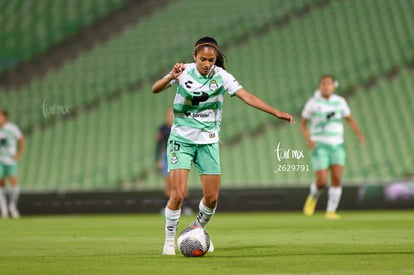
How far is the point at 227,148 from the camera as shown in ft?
75.5

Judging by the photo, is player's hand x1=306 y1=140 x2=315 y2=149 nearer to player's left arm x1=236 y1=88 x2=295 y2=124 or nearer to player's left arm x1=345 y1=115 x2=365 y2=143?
player's left arm x1=345 y1=115 x2=365 y2=143

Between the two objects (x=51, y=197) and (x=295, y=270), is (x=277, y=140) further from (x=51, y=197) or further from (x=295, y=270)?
(x=295, y=270)

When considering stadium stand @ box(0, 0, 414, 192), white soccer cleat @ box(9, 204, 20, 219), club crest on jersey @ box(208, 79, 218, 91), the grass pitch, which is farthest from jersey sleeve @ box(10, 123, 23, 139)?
club crest on jersey @ box(208, 79, 218, 91)

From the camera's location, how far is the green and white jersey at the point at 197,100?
8.71 meters

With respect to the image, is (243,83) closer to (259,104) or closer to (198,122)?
(198,122)

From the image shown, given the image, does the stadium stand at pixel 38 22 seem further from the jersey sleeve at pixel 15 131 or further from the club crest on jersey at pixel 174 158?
the club crest on jersey at pixel 174 158

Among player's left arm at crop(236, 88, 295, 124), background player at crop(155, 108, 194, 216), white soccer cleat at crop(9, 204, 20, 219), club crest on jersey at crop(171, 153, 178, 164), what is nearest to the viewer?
player's left arm at crop(236, 88, 295, 124)

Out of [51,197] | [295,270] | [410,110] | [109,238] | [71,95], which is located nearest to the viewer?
[295,270]

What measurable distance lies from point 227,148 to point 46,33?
331 inches

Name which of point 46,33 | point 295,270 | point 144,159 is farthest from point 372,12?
point 295,270

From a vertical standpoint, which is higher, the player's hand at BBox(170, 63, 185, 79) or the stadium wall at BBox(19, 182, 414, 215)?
the player's hand at BBox(170, 63, 185, 79)

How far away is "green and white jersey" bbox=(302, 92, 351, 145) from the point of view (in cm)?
1603

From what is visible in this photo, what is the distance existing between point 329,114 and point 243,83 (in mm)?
8352

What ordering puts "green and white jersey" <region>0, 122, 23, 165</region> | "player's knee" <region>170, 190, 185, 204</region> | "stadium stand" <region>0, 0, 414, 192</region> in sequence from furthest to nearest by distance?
"stadium stand" <region>0, 0, 414, 192</region> → "green and white jersey" <region>0, 122, 23, 165</region> → "player's knee" <region>170, 190, 185, 204</region>
